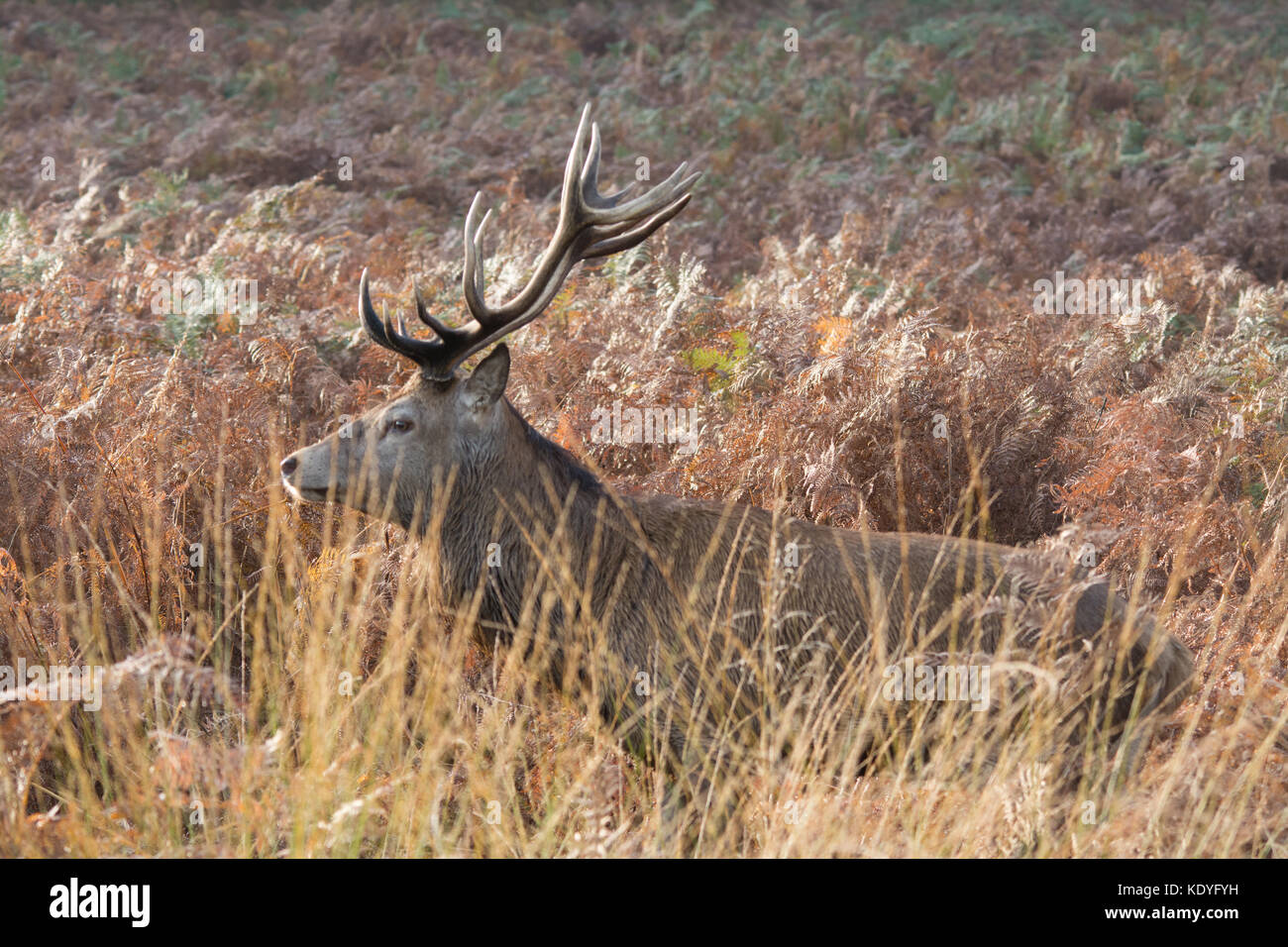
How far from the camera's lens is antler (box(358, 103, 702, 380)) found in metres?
4.95

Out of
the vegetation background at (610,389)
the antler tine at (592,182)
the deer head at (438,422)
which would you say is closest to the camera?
the vegetation background at (610,389)

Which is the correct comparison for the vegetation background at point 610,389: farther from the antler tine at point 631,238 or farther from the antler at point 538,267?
the antler tine at point 631,238

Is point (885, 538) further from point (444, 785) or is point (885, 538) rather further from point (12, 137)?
point (12, 137)

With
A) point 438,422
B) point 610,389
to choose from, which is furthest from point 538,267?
point 610,389

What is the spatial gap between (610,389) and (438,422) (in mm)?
2045

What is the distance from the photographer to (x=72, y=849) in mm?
3516

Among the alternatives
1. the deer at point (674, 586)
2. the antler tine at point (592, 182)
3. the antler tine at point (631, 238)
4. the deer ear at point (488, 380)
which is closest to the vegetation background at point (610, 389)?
the deer at point (674, 586)

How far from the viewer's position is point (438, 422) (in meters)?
5.00

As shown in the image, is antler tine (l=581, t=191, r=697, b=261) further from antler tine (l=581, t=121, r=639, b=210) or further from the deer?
antler tine (l=581, t=121, r=639, b=210)

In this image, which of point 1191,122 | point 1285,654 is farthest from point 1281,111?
point 1285,654

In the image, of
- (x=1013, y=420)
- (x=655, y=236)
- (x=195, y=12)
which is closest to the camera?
(x=1013, y=420)

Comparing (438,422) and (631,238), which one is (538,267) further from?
(438,422)

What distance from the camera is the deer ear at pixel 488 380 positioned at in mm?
4905
